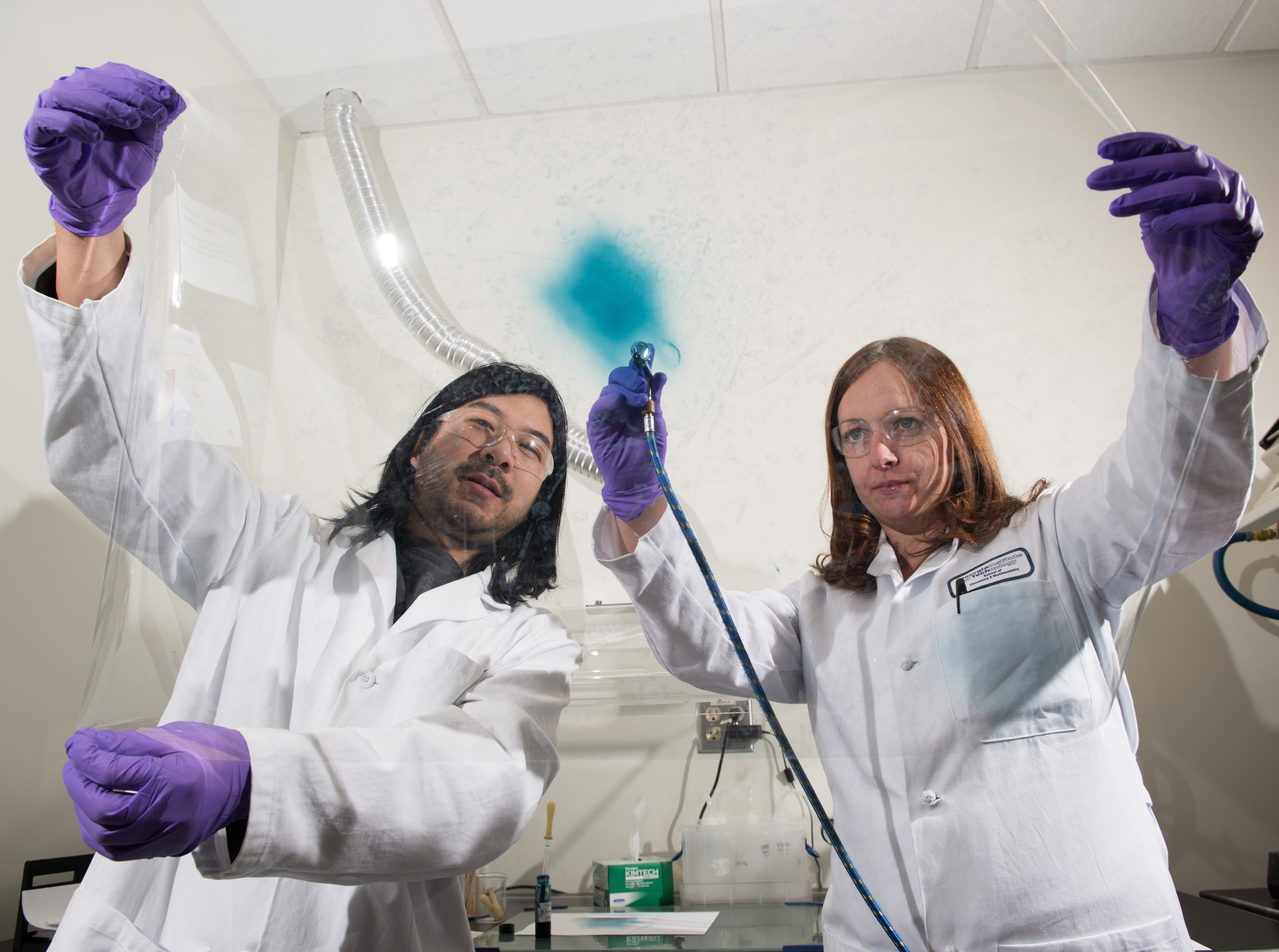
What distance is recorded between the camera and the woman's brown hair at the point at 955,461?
50 centimetres

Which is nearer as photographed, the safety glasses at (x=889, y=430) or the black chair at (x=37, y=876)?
the safety glasses at (x=889, y=430)

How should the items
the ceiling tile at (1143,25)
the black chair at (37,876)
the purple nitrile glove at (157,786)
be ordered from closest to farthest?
the purple nitrile glove at (157,786)
the black chair at (37,876)
the ceiling tile at (1143,25)

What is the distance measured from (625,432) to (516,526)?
0.35 feet

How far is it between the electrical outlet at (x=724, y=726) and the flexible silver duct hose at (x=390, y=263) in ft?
0.83

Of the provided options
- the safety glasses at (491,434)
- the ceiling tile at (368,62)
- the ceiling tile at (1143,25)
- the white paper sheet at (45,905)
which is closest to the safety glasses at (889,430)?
the safety glasses at (491,434)

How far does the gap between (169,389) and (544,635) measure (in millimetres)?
347

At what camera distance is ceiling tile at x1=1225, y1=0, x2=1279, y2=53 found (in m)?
1.61

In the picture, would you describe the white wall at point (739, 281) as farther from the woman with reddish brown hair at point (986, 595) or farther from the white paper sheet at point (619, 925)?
the white paper sheet at point (619, 925)

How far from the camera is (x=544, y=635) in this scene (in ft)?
1.74

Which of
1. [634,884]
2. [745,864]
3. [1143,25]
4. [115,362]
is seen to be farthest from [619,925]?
[1143,25]

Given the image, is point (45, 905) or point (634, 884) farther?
point (45, 905)

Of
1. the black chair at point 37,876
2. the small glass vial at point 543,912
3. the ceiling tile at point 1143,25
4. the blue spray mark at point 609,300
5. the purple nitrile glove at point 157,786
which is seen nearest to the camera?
the purple nitrile glove at point 157,786

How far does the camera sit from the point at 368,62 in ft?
1.87

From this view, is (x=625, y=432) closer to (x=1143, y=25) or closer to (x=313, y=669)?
(x=313, y=669)
